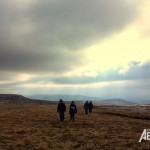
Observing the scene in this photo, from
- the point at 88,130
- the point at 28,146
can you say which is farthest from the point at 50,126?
the point at 28,146

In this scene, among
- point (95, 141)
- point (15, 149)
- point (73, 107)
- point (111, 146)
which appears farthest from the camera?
point (73, 107)

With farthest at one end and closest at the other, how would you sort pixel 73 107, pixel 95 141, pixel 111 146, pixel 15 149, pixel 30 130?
pixel 73 107
pixel 30 130
pixel 95 141
pixel 111 146
pixel 15 149

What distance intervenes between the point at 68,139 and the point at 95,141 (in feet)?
8.42

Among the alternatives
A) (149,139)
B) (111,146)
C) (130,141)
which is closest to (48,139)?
(111,146)

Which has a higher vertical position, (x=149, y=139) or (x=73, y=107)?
(x=73, y=107)

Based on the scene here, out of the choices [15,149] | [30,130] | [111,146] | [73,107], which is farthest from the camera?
[73,107]

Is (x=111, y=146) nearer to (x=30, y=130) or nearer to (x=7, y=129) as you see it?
(x=30, y=130)

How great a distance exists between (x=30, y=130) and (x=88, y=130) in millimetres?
6426

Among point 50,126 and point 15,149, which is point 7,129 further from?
point 15,149

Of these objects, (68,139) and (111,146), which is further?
(68,139)

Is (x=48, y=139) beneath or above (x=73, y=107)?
beneath

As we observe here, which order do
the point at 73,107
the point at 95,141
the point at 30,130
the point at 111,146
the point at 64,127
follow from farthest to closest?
the point at 73,107
the point at 64,127
the point at 30,130
the point at 95,141
the point at 111,146

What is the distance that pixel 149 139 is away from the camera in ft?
85.0

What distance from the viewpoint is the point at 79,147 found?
22594 mm
